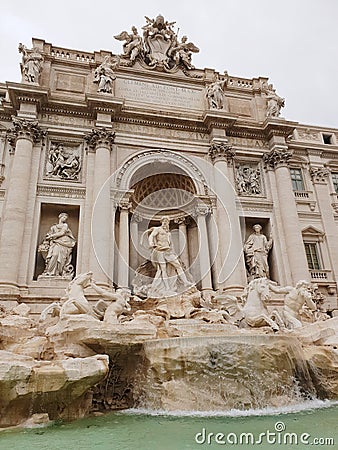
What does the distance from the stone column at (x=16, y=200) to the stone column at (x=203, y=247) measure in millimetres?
6967

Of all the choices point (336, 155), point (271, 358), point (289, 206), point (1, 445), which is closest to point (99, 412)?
point (1, 445)

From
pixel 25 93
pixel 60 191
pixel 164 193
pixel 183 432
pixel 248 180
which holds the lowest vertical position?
pixel 183 432

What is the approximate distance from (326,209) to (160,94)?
10014 millimetres

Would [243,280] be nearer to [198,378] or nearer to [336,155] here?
[198,378]

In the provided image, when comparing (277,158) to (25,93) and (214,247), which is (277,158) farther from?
(25,93)

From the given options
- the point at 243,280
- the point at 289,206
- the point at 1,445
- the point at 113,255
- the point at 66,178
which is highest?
the point at 66,178

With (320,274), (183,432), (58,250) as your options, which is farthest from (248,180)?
(183,432)

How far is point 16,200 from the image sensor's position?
13055 mm

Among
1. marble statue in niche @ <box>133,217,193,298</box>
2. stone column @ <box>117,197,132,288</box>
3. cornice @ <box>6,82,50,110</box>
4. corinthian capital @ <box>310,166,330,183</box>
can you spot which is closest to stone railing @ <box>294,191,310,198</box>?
corinthian capital @ <box>310,166,330,183</box>

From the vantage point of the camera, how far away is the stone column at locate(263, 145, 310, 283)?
14773mm

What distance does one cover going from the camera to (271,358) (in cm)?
694

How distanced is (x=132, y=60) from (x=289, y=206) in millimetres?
10452

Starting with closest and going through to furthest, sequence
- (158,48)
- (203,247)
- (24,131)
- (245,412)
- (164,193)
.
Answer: (245,412) < (24,131) < (203,247) < (164,193) < (158,48)

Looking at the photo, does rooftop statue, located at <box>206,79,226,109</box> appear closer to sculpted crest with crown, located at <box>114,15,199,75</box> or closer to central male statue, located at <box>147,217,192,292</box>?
sculpted crest with crown, located at <box>114,15,199,75</box>
